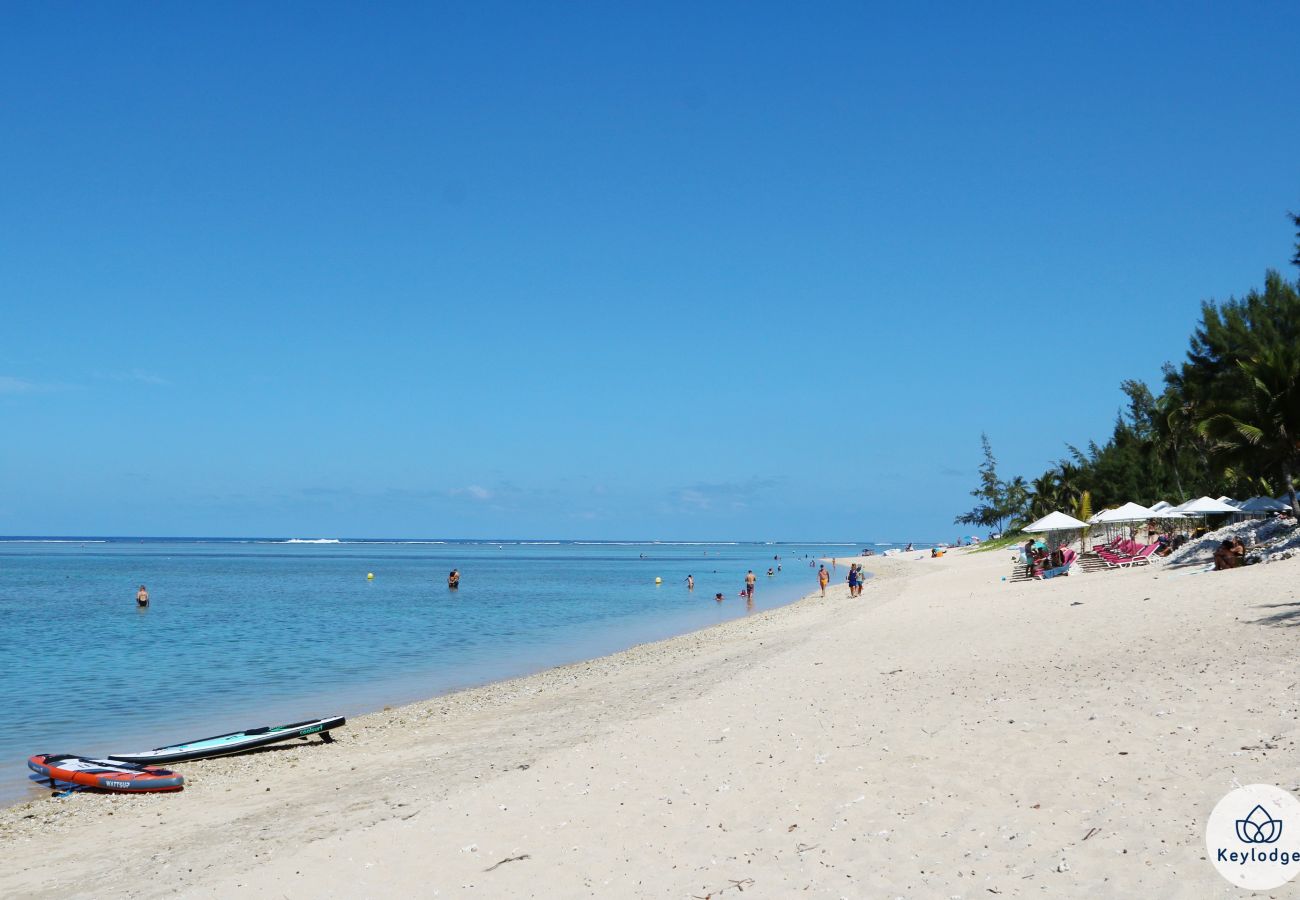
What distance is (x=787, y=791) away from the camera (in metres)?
8.77

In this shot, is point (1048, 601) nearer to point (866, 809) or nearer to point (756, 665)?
point (756, 665)

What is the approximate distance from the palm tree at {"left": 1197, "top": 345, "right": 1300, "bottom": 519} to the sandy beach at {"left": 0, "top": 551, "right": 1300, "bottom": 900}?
571 inches

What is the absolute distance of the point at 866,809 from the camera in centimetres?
803

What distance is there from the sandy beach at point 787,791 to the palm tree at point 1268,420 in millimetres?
14515

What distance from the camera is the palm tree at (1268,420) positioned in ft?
91.7

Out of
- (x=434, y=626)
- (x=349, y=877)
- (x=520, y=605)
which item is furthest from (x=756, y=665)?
(x=520, y=605)

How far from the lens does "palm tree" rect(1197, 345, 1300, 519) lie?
27938mm

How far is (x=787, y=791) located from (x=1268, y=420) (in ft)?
86.9

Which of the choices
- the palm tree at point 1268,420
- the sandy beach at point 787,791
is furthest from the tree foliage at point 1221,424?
the sandy beach at point 787,791

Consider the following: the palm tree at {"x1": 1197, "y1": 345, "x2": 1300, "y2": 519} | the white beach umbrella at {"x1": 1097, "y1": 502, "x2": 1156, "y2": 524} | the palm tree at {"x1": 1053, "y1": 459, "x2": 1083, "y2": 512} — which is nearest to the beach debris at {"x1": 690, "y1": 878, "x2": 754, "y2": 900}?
the palm tree at {"x1": 1197, "y1": 345, "x2": 1300, "y2": 519}

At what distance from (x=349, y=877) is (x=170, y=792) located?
6.65 meters

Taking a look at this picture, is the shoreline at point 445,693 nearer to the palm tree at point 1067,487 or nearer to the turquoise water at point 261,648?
the turquoise water at point 261,648

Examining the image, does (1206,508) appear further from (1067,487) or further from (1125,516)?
(1067,487)

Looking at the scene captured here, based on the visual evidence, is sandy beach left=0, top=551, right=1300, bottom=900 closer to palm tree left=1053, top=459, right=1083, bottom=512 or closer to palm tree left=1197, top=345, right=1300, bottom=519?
palm tree left=1197, top=345, right=1300, bottom=519
